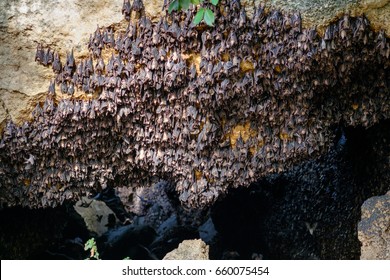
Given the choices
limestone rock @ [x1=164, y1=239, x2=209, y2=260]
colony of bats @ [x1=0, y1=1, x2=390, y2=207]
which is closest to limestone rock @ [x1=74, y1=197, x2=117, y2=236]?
colony of bats @ [x1=0, y1=1, x2=390, y2=207]

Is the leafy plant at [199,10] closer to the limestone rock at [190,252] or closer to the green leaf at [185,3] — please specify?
the green leaf at [185,3]

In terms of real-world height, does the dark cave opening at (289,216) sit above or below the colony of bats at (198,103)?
below

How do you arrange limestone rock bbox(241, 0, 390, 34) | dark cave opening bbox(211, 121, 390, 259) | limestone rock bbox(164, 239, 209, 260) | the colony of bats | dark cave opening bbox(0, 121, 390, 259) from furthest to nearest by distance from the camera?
dark cave opening bbox(211, 121, 390, 259) → dark cave opening bbox(0, 121, 390, 259) → limestone rock bbox(164, 239, 209, 260) → the colony of bats → limestone rock bbox(241, 0, 390, 34)

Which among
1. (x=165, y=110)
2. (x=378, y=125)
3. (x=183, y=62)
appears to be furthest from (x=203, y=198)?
(x=378, y=125)

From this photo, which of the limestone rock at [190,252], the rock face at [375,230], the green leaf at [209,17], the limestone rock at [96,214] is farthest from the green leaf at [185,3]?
the limestone rock at [96,214]

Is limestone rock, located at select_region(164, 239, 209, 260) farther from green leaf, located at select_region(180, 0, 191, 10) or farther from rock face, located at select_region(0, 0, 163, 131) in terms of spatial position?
green leaf, located at select_region(180, 0, 191, 10)

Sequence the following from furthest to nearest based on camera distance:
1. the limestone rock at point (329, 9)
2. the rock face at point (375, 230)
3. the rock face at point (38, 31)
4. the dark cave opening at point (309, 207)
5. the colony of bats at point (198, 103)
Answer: the dark cave opening at point (309, 207) → the rock face at point (375, 230) → the rock face at point (38, 31) → the colony of bats at point (198, 103) → the limestone rock at point (329, 9)

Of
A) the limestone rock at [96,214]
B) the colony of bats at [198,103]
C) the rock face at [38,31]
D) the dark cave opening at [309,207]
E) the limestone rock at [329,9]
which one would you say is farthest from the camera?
the limestone rock at [96,214]
